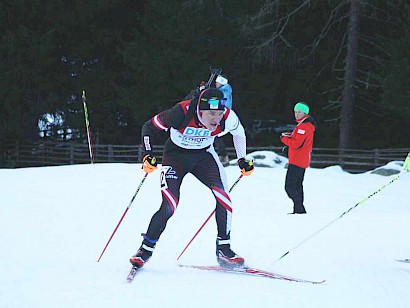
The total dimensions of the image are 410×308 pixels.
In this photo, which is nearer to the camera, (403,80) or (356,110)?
(403,80)

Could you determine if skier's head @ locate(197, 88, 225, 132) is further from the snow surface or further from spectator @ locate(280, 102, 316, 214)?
spectator @ locate(280, 102, 316, 214)

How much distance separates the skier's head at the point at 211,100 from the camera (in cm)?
469

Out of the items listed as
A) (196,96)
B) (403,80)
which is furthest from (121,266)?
(403,80)

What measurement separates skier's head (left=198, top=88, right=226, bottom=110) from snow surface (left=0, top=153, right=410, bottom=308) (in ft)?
4.50

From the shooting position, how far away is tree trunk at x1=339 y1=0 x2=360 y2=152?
1873cm

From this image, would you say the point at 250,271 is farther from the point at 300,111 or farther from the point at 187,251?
the point at 300,111

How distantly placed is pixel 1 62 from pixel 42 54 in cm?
157

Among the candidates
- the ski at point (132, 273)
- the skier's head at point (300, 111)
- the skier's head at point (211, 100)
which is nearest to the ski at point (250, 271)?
the ski at point (132, 273)

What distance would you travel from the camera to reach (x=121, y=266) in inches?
193

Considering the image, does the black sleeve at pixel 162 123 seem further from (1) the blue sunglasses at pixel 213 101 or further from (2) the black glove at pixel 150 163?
(1) the blue sunglasses at pixel 213 101

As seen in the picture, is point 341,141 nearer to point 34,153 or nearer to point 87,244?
point 34,153

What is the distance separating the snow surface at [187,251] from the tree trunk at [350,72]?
30.1 ft

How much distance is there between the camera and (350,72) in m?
19.0

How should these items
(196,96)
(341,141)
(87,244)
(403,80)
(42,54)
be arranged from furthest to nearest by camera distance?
(42,54)
(341,141)
(403,80)
(87,244)
(196,96)
